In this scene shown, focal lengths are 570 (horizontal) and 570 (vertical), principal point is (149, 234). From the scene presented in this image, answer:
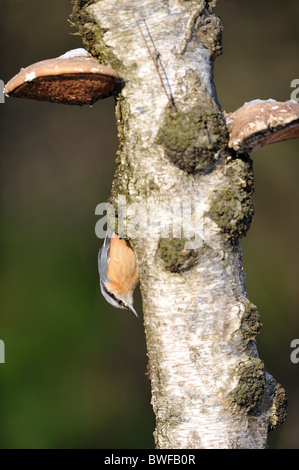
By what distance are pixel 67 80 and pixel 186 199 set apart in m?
0.42

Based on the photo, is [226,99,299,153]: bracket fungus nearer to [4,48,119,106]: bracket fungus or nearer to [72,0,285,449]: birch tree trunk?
[72,0,285,449]: birch tree trunk

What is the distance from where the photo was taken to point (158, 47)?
1396 mm

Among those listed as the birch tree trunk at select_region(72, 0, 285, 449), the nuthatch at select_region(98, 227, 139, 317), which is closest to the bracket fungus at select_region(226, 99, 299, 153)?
the birch tree trunk at select_region(72, 0, 285, 449)

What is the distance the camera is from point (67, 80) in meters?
1.43

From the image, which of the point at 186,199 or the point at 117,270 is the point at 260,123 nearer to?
the point at 186,199

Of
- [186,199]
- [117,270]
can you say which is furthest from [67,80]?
[117,270]

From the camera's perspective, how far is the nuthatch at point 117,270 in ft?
6.08

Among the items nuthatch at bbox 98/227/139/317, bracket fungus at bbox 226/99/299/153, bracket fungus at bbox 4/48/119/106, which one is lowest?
nuthatch at bbox 98/227/139/317

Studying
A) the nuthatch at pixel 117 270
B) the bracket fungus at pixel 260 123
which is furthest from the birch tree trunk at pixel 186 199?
the nuthatch at pixel 117 270

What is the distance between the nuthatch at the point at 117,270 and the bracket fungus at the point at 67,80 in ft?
1.35

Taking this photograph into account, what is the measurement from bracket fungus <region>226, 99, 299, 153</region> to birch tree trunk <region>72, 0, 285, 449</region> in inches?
1.2

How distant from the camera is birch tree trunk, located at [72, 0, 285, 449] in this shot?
1.39 meters

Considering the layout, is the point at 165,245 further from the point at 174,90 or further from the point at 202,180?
the point at 174,90

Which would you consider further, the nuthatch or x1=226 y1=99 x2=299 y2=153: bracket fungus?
the nuthatch
